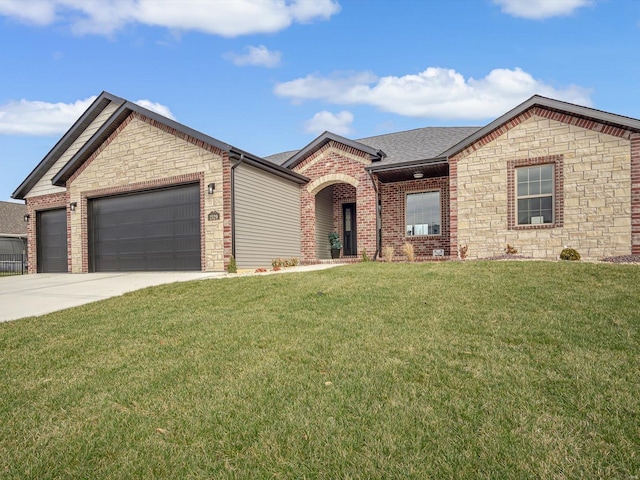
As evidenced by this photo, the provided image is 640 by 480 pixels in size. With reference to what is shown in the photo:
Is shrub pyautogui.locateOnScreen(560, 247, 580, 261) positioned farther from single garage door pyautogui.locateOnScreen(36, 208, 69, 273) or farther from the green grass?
single garage door pyautogui.locateOnScreen(36, 208, 69, 273)

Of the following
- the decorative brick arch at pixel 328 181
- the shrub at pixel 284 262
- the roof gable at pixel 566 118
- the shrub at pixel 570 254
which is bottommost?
the shrub at pixel 284 262

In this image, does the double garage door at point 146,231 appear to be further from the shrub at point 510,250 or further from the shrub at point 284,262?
the shrub at point 510,250

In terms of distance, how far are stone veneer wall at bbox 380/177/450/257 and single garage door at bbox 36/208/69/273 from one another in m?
13.8

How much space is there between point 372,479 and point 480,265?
7.76 m

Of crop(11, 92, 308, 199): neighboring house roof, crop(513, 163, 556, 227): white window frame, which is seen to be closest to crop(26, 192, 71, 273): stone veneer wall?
crop(11, 92, 308, 199): neighboring house roof

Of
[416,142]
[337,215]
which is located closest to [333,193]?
[337,215]

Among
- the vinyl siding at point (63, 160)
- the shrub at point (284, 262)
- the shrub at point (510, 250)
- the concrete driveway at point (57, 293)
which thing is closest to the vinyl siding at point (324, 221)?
the shrub at point (284, 262)

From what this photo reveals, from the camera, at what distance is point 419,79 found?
39250 millimetres

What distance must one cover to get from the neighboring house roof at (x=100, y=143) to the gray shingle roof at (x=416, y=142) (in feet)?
12.1

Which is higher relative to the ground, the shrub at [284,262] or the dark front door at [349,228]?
the dark front door at [349,228]

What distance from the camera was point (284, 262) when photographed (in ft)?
45.8

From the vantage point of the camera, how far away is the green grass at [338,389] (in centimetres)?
243

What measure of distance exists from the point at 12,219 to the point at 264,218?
2882 cm

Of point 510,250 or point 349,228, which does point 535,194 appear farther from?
point 349,228
